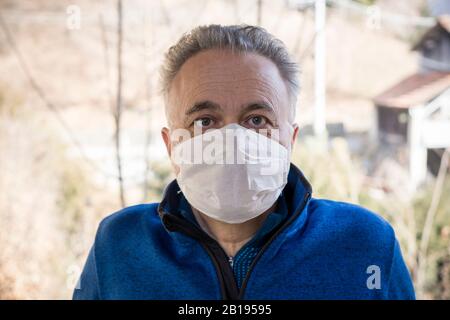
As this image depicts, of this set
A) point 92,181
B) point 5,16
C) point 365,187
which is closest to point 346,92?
point 365,187

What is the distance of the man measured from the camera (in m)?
0.84

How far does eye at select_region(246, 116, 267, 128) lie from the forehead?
4cm

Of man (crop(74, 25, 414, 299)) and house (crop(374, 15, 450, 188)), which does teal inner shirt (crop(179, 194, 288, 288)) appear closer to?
man (crop(74, 25, 414, 299))

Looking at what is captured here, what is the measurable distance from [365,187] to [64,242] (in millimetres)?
1809

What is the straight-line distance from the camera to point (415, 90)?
8.95 feet

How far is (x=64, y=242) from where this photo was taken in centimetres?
259

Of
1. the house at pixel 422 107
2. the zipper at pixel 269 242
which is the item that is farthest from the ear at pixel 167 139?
the house at pixel 422 107

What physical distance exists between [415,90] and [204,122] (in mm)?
2225

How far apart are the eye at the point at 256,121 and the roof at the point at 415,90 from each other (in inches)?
83.7

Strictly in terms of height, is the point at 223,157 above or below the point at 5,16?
below
